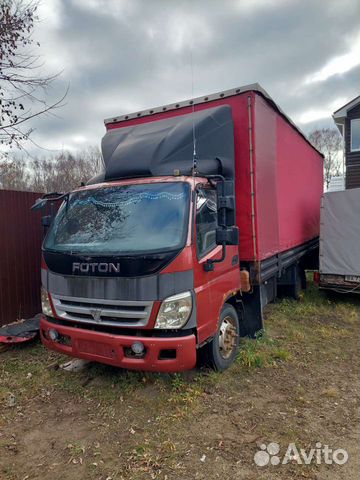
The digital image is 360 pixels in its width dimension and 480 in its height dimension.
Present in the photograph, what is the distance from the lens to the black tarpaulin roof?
13.4 feet

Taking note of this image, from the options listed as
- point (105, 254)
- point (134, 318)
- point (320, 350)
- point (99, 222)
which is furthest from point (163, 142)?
point (320, 350)

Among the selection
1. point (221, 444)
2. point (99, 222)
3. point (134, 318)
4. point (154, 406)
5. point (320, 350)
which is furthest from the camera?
point (320, 350)

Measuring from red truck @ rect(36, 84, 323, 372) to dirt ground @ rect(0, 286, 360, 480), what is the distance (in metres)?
0.51

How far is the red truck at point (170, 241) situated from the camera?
10.8ft

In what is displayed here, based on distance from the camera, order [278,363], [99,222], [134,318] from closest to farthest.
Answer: [134,318], [99,222], [278,363]

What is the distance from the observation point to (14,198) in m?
5.96

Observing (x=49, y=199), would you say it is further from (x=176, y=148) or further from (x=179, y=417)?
(x=179, y=417)

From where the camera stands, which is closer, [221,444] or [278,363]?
[221,444]

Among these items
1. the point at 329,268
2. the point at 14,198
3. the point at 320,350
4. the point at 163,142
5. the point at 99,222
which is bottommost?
the point at 320,350

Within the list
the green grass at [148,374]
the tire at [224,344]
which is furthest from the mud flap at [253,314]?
the tire at [224,344]

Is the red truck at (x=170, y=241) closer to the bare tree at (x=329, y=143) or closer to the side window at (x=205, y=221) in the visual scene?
the side window at (x=205, y=221)

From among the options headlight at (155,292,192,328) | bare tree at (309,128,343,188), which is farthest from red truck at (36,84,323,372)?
bare tree at (309,128,343,188)

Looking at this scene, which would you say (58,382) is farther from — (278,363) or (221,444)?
(278,363)

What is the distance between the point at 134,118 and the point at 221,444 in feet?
15.6
